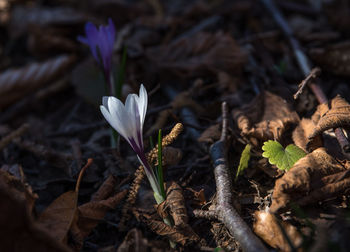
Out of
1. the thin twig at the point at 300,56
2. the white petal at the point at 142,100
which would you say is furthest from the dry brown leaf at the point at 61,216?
the thin twig at the point at 300,56

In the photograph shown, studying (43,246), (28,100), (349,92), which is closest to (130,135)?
(43,246)

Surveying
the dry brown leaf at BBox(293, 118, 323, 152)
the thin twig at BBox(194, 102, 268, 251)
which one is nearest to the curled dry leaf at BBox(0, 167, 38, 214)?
the thin twig at BBox(194, 102, 268, 251)

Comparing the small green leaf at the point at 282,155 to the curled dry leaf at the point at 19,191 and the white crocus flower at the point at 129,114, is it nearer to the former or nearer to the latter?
the white crocus flower at the point at 129,114

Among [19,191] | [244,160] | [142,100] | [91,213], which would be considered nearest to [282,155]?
[244,160]

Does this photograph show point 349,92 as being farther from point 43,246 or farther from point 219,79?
point 43,246

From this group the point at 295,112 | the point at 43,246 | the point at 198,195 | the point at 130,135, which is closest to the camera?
the point at 43,246

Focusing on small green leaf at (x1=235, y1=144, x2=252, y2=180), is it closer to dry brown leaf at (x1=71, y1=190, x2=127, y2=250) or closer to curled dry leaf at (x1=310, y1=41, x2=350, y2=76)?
dry brown leaf at (x1=71, y1=190, x2=127, y2=250)
